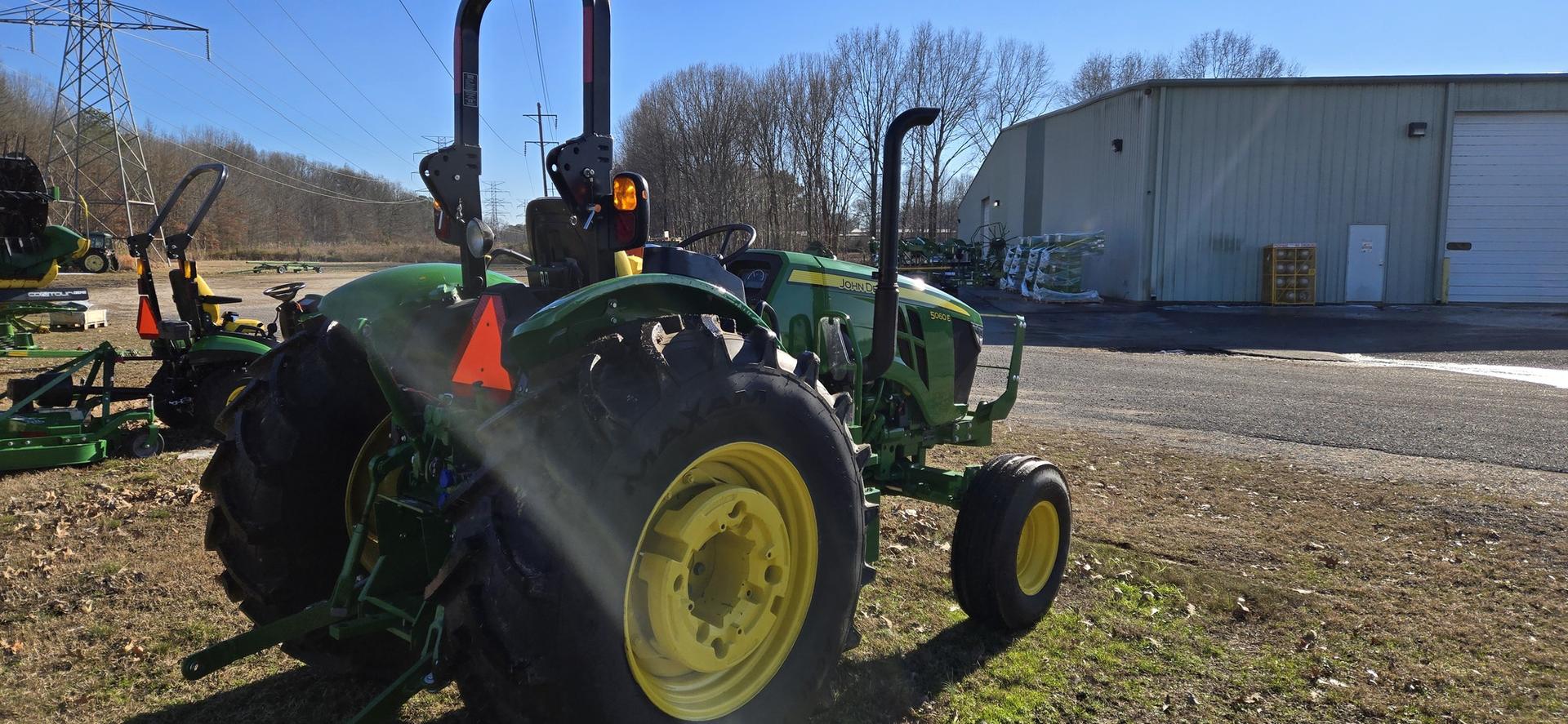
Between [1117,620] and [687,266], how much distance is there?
7.30ft

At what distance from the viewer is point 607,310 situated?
2307 mm

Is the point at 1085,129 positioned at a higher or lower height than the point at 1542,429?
higher

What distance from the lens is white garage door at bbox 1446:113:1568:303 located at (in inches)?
798

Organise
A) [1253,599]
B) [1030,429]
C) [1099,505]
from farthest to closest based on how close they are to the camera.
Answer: [1030,429] < [1099,505] < [1253,599]

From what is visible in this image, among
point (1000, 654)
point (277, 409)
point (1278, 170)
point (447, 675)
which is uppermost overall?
point (1278, 170)

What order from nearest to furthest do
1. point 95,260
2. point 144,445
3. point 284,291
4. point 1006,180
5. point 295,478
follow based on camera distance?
point 295,478 → point 144,445 → point 284,291 → point 95,260 → point 1006,180

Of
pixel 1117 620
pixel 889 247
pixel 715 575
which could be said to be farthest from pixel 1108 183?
pixel 715 575

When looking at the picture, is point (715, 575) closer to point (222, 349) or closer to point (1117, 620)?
point (1117, 620)

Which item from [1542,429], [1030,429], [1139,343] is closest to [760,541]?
[1030,429]

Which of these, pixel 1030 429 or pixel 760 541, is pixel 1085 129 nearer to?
pixel 1030 429

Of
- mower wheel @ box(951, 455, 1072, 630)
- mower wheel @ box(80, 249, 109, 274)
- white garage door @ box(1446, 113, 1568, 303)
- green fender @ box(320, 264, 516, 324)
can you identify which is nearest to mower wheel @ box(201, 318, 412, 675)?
green fender @ box(320, 264, 516, 324)

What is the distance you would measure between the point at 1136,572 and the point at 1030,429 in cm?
361

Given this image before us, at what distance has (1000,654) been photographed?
11.4 ft

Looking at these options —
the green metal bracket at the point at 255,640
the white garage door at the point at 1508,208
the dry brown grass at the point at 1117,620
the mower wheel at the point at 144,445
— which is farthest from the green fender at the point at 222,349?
the white garage door at the point at 1508,208
